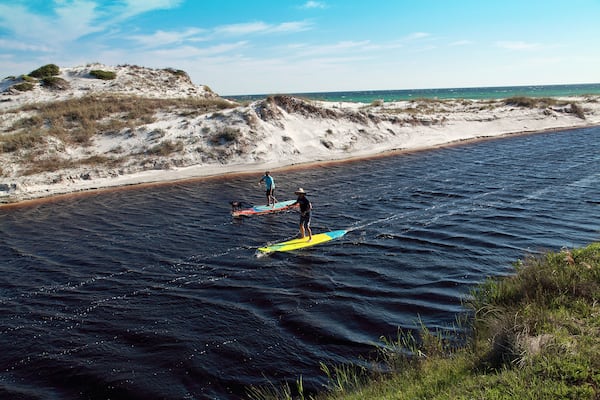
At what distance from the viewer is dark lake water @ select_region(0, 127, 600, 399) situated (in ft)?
30.7

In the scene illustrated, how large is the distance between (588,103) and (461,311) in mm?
72275

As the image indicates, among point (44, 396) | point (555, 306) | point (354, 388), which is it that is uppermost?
point (555, 306)

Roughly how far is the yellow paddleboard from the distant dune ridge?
17.3m

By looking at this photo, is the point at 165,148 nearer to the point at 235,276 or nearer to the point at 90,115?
the point at 90,115

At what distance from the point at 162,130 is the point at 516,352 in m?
35.2

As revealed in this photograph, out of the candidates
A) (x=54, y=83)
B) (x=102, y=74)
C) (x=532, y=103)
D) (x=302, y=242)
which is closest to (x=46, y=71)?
(x=54, y=83)

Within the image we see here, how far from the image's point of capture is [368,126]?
146 feet

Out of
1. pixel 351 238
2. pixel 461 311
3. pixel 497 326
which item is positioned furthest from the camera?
pixel 351 238

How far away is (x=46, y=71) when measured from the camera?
168 ft

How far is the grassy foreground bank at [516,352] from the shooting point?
5.68 meters

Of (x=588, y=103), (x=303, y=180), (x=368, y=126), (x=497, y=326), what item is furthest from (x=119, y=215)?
(x=588, y=103)

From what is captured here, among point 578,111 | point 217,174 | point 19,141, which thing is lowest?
point 217,174

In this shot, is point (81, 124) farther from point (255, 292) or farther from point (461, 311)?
point (461, 311)

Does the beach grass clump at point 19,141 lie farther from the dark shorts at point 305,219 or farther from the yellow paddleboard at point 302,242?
the dark shorts at point 305,219
